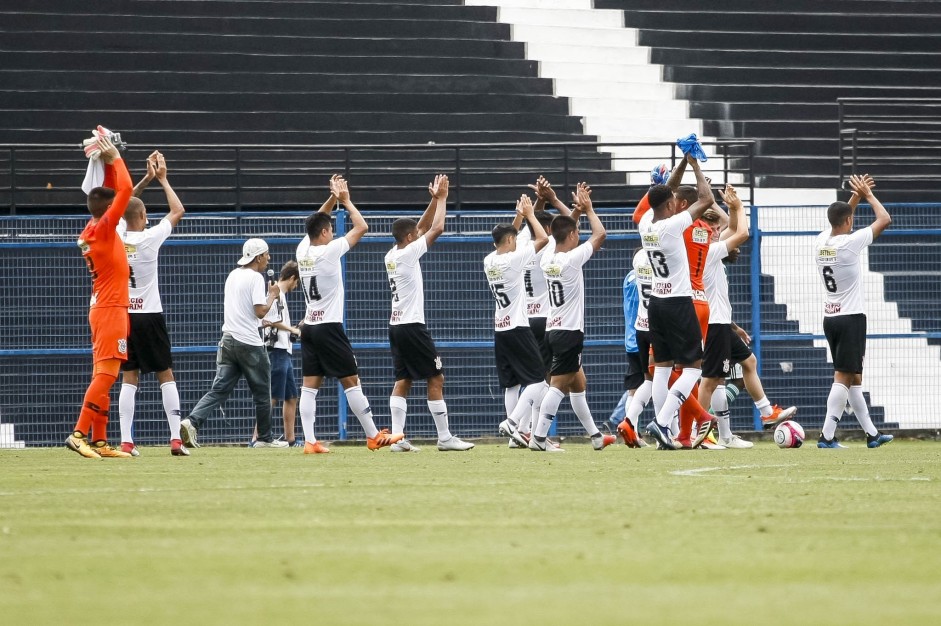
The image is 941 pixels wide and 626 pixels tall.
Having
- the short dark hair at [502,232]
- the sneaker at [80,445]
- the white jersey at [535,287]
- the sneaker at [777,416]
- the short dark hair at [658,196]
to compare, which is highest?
the short dark hair at [658,196]

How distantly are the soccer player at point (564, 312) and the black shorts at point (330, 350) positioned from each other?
1.87 metres

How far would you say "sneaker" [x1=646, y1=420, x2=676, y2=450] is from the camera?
1177 cm

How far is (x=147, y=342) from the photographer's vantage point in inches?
481

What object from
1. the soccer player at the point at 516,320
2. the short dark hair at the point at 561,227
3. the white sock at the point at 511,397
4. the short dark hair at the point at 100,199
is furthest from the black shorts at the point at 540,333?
the short dark hair at the point at 100,199

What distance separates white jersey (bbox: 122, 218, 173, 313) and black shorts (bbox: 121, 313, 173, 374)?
3.2 inches

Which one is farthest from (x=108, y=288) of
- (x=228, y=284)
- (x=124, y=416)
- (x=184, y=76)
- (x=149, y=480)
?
(x=184, y=76)

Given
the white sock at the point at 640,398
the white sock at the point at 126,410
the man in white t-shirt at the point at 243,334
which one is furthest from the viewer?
the man in white t-shirt at the point at 243,334

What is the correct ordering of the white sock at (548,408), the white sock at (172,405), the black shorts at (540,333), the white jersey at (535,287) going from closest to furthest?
the white sock at (172,405), the white sock at (548,408), the white jersey at (535,287), the black shorts at (540,333)

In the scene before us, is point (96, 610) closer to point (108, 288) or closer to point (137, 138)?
point (108, 288)

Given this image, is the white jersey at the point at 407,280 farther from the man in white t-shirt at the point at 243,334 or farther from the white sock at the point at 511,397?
the man in white t-shirt at the point at 243,334

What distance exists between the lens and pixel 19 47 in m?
20.1

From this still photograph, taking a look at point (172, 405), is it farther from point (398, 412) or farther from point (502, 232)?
point (502, 232)

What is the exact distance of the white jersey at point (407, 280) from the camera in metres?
12.9

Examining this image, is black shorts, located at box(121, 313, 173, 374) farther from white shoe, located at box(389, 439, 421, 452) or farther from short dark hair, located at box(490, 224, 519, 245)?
short dark hair, located at box(490, 224, 519, 245)
